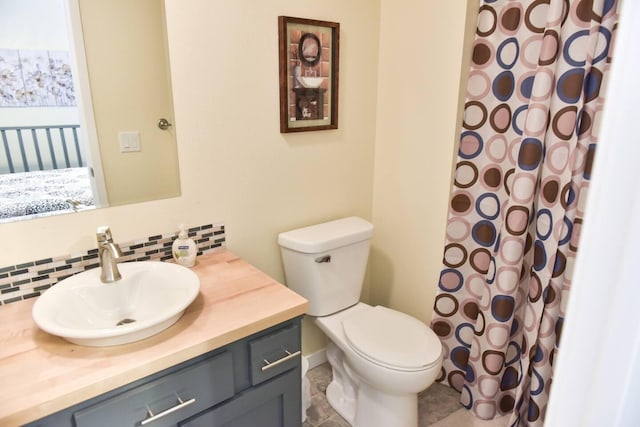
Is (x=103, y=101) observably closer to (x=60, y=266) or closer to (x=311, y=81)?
(x=60, y=266)

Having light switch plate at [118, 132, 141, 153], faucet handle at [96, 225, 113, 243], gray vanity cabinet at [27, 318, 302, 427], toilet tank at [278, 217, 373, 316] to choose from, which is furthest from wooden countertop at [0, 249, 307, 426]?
light switch plate at [118, 132, 141, 153]

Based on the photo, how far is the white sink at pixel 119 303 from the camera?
1.13 m

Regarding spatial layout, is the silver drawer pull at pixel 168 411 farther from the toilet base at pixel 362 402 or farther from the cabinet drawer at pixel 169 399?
the toilet base at pixel 362 402

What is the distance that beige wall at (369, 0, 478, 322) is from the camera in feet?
6.19

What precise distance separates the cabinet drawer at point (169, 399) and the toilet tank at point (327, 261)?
730 mm

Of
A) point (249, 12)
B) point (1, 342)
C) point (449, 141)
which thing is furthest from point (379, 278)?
point (1, 342)

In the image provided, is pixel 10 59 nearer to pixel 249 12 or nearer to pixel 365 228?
pixel 249 12

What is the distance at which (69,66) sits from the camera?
141 centimetres

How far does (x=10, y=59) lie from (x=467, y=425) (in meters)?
2.24

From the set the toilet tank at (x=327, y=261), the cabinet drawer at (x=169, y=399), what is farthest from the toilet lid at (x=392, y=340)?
the cabinet drawer at (x=169, y=399)

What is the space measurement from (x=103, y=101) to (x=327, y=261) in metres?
1.09

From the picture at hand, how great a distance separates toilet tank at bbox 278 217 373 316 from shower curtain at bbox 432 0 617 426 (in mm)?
413

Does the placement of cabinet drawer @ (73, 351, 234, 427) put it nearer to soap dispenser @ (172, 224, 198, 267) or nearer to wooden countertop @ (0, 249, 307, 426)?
wooden countertop @ (0, 249, 307, 426)

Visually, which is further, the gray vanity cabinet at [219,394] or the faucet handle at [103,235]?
the faucet handle at [103,235]
